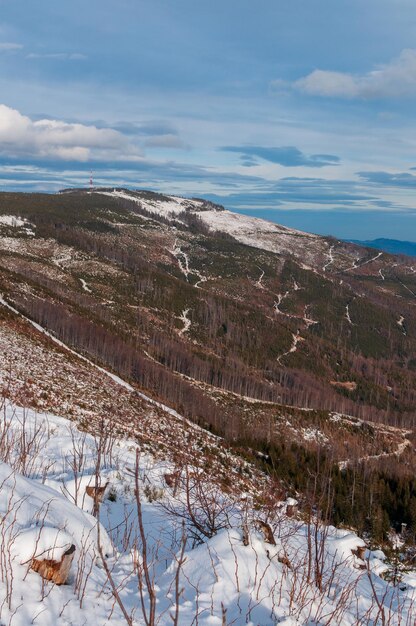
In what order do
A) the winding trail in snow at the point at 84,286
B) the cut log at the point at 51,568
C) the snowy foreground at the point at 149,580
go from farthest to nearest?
the winding trail in snow at the point at 84,286 → the cut log at the point at 51,568 → the snowy foreground at the point at 149,580

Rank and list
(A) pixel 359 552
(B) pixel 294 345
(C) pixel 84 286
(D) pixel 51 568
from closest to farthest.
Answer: (D) pixel 51 568
(A) pixel 359 552
(C) pixel 84 286
(B) pixel 294 345

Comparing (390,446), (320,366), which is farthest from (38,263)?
(390,446)

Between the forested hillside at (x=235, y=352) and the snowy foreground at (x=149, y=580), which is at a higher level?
the snowy foreground at (x=149, y=580)

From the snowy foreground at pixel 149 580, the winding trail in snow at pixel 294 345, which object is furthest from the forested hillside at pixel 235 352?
the snowy foreground at pixel 149 580

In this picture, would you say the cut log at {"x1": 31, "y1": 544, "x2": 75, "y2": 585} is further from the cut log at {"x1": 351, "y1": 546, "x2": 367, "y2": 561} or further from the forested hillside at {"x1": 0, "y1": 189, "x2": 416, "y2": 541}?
the forested hillside at {"x1": 0, "y1": 189, "x2": 416, "y2": 541}

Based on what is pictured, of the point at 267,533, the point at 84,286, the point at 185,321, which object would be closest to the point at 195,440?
the point at 267,533

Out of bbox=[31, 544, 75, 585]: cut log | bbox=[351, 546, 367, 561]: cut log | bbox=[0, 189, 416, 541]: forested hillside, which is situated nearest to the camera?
bbox=[31, 544, 75, 585]: cut log

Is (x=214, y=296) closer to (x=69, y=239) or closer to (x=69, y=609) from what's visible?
(x=69, y=239)

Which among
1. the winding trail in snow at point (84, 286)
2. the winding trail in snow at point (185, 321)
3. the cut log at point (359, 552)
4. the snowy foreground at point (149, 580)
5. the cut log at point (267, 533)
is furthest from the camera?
the winding trail in snow at point (185, 321)

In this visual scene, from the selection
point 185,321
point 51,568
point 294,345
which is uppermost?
point 51,568

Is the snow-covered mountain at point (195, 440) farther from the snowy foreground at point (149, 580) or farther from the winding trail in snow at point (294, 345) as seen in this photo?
the winding trail in snow at point (294, 345)

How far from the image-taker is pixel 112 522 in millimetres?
7605

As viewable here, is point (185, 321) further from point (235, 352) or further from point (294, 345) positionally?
point (294, 345)

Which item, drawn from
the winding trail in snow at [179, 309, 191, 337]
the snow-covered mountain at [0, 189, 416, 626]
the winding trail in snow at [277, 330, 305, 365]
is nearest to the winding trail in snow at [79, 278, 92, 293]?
the snow-covered mountain at [0, 189, 416, 626]
